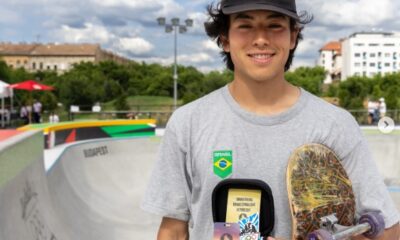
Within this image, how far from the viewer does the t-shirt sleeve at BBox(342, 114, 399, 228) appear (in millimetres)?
1604

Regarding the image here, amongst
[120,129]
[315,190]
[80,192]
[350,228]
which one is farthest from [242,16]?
[120,129]

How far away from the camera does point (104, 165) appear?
37.6 feet

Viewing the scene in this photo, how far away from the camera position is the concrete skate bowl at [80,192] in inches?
170

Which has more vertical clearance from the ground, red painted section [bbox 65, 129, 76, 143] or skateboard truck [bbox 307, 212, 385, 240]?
skateboard truck [bbox 307, 212, 385, 240]

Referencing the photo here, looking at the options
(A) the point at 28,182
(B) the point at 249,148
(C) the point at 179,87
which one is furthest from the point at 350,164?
(C) the point at 179,87

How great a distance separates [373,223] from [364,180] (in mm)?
161

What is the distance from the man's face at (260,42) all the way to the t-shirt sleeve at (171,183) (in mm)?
341

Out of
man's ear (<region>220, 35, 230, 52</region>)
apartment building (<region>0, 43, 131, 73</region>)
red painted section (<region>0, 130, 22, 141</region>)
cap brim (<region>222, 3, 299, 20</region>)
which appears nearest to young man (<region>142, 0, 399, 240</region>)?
cap brim (<region>222, 3, 299, 20</region>)

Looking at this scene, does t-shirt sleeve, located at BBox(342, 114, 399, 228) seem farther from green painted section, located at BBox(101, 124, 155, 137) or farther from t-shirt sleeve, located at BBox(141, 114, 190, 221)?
green painted section, located at BBox(101, 124, 155, 137)

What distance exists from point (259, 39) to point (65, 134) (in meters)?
11.2

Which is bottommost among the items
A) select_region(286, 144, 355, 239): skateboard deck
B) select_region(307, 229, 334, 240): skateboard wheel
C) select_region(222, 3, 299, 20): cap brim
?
select_region(307, 229, 334, 240): skateboard wheel

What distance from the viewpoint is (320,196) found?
1468mm

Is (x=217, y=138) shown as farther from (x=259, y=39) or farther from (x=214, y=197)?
(x=259, y=39)

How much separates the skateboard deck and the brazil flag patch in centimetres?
19
